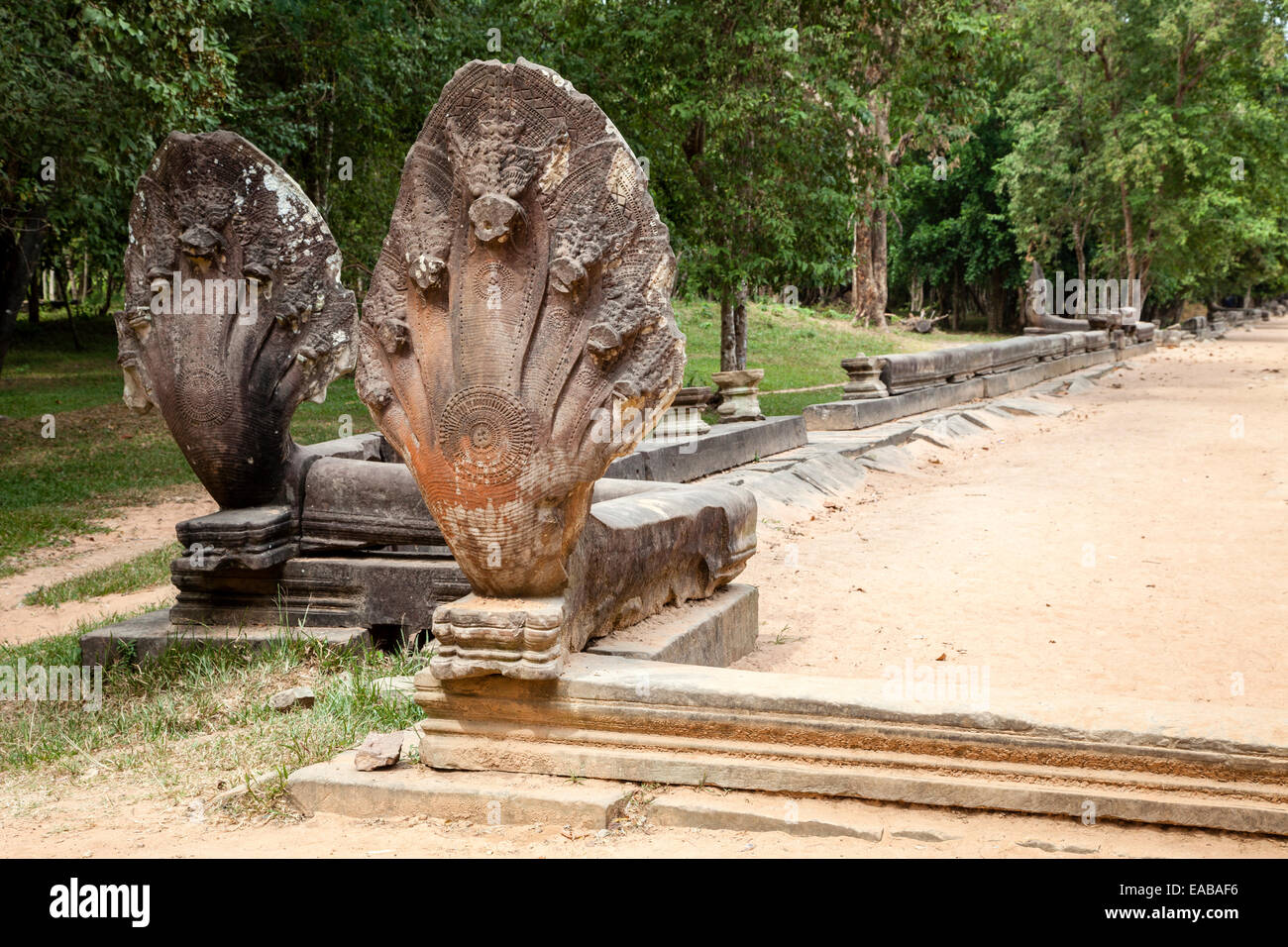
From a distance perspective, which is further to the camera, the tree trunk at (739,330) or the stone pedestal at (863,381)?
the tree trunk at (739,330)

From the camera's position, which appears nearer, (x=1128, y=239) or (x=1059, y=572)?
(x=1059, y=572)

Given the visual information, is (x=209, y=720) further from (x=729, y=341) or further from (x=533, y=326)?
(x=729, y=341)

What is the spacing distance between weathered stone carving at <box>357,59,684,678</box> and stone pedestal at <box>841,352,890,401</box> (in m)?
10.4

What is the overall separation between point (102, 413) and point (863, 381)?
967 cm

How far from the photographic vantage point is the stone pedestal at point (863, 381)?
44.0 ft

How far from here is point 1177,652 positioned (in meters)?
5.09

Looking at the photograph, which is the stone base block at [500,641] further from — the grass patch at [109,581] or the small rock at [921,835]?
the grass patch at [109,581]

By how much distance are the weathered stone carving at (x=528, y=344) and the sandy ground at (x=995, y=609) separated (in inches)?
27.6

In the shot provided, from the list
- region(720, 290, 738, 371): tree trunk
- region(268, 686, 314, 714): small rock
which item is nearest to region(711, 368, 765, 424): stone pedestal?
region(720, 290, 738, 371): tree trunk

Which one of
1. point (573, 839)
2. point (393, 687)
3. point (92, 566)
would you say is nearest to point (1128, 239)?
point (92, 566)

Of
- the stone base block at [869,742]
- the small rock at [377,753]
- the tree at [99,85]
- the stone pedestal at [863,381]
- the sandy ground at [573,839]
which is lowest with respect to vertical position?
the sandy ground at [573,839]

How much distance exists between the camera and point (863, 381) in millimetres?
13492

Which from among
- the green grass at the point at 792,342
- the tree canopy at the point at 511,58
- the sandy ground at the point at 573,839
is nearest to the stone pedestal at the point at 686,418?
the tree canopy at the point at 511,58

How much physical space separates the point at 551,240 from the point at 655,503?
1494 mm
